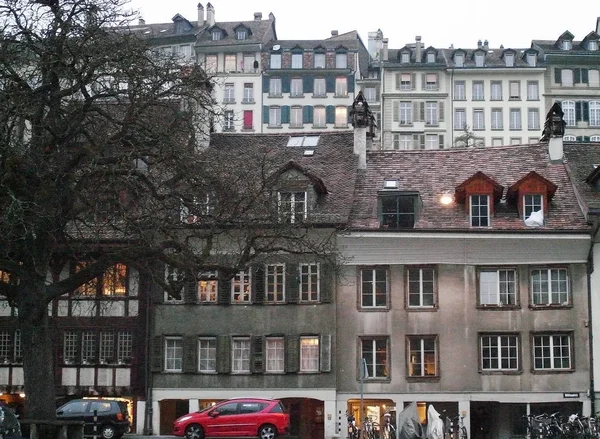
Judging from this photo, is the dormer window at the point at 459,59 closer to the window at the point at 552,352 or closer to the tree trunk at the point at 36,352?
the window at the point at 552,352

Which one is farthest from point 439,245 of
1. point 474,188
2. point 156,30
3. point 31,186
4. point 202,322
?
point 156,30

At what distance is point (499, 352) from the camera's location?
Result: 149 ft

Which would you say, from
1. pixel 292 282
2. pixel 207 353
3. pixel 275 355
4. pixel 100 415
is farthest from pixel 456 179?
pixel 100 415

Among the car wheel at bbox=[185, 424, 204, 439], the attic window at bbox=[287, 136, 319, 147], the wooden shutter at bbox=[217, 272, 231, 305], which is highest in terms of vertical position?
the attic window at bbox=[287, 136, 319, 147]

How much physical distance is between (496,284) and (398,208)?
501cm

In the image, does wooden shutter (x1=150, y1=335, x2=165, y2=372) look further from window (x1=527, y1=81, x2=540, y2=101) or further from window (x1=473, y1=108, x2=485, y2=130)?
window (x1=527, y1=81, x2=540, y2=101)

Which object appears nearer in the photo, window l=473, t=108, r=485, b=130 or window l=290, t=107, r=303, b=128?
window l=290, t=107, r=303, b=128

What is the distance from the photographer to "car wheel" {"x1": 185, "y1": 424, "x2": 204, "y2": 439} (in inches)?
1590

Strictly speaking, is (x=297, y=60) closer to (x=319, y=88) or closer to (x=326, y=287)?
(x=319, y=88)

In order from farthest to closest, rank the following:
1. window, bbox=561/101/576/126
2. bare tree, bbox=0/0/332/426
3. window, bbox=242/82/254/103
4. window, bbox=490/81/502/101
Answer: window, bbox=490/81/502/101 < window, bbox=242/82/254/103 < window, bbox=561/101/576/126 < bare tree, bbox=0/0/332/426

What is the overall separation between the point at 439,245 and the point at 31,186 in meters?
20.2

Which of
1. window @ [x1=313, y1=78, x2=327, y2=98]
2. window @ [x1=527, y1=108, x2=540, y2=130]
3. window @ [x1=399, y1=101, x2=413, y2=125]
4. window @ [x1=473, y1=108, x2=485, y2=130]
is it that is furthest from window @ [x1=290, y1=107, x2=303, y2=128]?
window @ [x1=527, y1=108, x2=540, y2=130]

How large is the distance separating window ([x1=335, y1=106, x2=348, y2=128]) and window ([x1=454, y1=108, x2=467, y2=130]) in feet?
34.7

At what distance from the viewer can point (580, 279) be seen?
45188 mm
